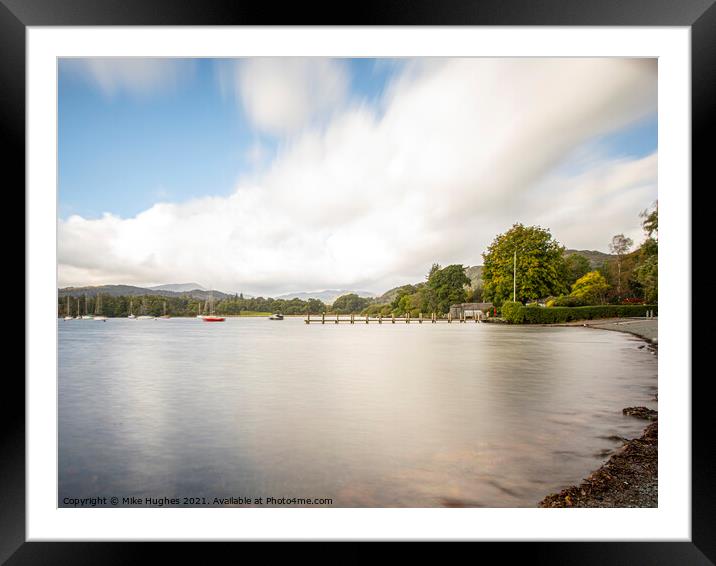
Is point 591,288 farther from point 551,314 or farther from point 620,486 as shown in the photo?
point 620,486

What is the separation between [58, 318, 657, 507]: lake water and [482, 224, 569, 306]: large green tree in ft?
11.0

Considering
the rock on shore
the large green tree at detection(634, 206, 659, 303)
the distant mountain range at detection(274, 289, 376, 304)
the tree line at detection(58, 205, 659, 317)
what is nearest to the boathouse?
the tree line at detection(58, 205, 659, 317)

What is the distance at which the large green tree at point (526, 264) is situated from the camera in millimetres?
9266

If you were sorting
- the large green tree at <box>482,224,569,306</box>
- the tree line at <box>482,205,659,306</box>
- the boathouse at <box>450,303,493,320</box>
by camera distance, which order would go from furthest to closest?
the boathouse at <box>450,303,493,320</box>
the large green tree at <box>482,224,569,306</box>
the tree line at <box>482,205,659,306</box>

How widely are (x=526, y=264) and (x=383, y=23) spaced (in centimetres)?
951

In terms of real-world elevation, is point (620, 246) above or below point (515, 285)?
above

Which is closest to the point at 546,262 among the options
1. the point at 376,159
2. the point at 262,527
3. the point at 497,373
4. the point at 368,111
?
the point at 497,373

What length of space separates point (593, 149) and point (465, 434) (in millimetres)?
3580

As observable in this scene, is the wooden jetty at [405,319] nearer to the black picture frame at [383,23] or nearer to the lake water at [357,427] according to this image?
the lake water at [357,427]

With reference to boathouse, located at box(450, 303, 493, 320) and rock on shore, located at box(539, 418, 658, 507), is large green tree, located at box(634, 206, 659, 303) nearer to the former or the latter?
rock on shore, located at box(539, 418, 658, 507)

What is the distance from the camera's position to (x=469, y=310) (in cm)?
1434

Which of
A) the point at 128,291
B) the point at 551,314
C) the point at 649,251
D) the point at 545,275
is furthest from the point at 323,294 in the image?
the point at 551,314

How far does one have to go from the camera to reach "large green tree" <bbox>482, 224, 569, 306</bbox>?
9266mm

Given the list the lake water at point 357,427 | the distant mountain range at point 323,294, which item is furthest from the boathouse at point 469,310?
the lake water at point 357,427
